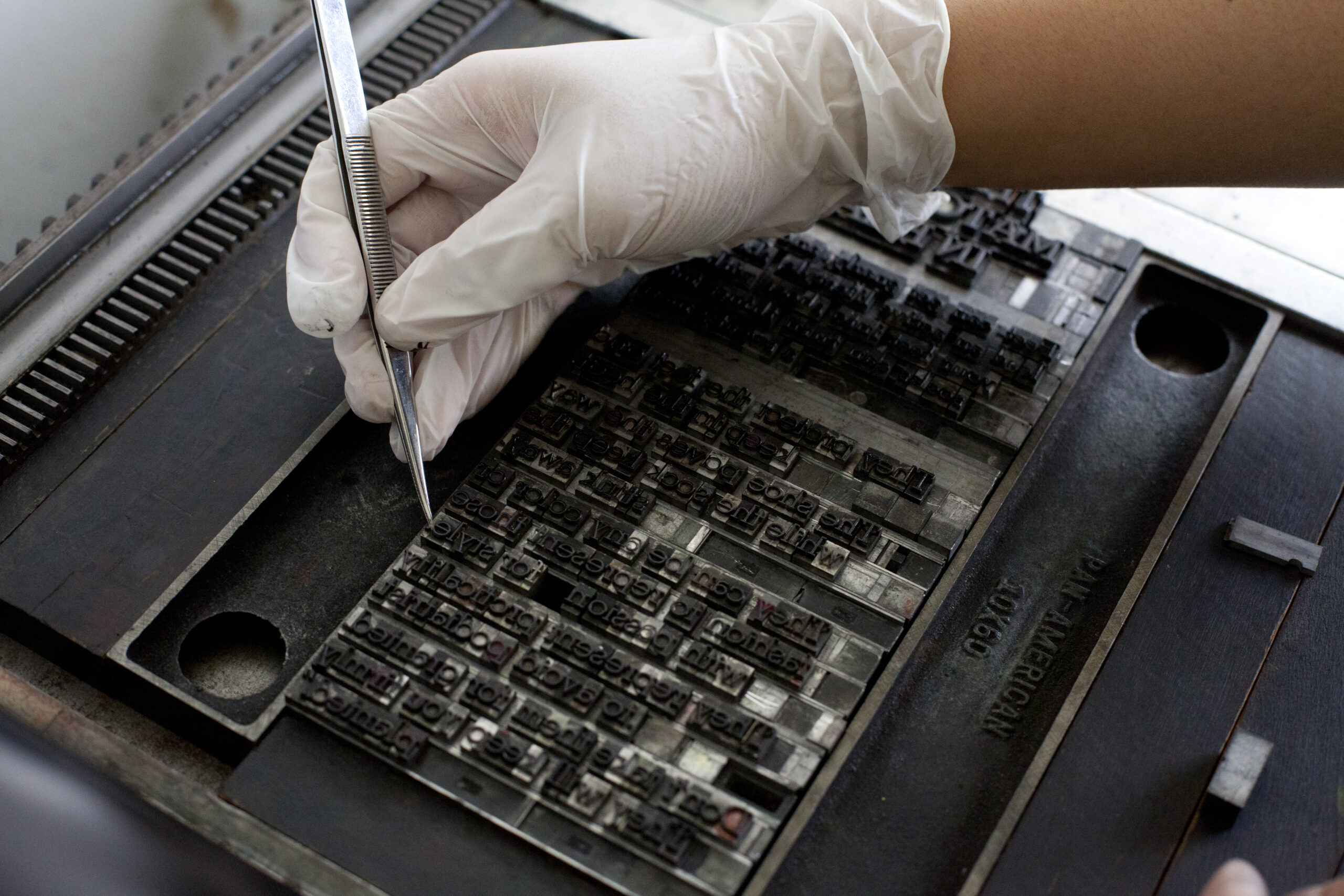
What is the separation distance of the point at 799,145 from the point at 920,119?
306 millimetres

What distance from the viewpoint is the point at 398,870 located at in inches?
91.0

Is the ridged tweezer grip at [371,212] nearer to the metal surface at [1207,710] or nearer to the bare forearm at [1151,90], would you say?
the bare forearm at [1151,90]

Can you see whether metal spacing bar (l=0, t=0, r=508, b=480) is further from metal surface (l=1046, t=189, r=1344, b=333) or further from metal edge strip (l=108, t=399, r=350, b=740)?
metal surface (l=1046, t=189, r=1344, b=333)

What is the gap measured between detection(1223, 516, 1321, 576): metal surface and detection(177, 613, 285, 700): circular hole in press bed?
2.28m

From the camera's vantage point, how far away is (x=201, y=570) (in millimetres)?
2682

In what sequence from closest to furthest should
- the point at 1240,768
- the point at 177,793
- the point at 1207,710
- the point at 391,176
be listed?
the point at 177,793 < the point at 1240,768 < the point at 1207,710 < the point at 391,176

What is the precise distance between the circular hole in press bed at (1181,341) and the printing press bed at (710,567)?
0.01m

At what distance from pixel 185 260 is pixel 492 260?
3.62ft

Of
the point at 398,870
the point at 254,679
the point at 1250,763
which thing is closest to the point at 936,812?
the point at 1250,763

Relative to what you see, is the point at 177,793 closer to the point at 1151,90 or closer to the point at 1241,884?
the point at 1241,884

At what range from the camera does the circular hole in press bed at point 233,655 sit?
268 centimetres

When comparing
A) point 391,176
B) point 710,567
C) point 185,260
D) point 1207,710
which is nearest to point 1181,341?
point 1207,710

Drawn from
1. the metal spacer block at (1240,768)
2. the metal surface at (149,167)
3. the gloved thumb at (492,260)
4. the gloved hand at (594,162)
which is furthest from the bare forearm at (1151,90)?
the metal surface at (149,167)

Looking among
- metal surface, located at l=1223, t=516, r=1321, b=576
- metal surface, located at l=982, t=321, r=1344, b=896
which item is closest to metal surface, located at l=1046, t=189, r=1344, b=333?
metal surface, located at l=982, t=321, r=1344, b=896
